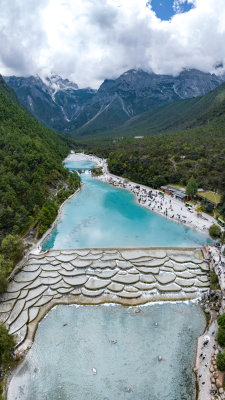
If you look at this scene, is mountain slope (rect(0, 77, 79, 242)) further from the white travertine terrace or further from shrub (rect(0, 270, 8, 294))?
shrub (rect(0, 270, 8, 294))

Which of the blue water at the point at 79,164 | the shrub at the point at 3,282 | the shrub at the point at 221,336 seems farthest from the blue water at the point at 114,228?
the blue water at the point at 79,164

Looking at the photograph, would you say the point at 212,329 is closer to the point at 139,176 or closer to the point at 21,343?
the point at 21,343

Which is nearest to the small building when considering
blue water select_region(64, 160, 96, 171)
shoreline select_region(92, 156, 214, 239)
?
shoreline select_region(92, 156, 214, 239)

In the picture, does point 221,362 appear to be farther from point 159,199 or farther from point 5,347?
point 159,199

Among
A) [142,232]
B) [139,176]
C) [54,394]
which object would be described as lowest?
[54,394]

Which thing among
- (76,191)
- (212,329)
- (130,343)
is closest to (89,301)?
(130,343)

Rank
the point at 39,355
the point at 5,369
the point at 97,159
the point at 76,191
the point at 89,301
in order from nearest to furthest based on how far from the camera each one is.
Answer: the point at 5,369, the point at 39,355, the point at 89,301, the point at 76,191, the point at 97,159
